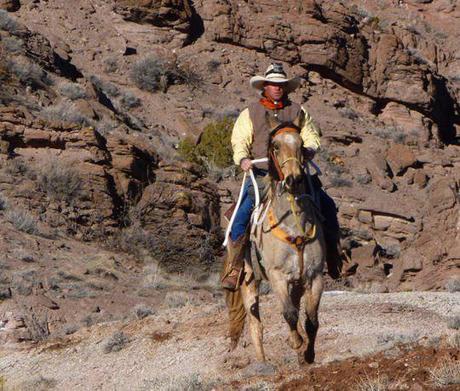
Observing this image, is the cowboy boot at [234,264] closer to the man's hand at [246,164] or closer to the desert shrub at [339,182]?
the man's hand at [246,164]

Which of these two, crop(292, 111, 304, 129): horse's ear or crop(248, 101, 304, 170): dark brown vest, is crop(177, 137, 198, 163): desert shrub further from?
crop(292, 111, 304, 129): horse's ear

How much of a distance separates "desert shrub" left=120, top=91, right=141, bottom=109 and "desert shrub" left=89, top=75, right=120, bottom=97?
33 centimetres

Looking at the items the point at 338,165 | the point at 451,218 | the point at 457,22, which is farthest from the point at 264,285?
the point at 457,22

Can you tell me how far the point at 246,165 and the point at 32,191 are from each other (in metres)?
13.3

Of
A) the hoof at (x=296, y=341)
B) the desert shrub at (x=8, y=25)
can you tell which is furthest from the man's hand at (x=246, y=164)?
the desert shrub at (x=8, y=25)

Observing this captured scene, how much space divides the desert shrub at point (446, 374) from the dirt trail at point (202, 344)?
247 centimetres

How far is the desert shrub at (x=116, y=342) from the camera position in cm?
1323

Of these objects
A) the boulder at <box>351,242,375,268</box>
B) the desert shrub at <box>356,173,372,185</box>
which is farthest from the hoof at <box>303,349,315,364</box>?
the desert shrub at <box>356,173,372,185</box>

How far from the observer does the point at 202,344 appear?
12711 millimetres

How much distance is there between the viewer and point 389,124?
37.8m

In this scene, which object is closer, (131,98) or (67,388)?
(67,388)

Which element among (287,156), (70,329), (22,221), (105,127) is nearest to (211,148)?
(105,127)

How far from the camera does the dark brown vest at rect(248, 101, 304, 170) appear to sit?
10183mm

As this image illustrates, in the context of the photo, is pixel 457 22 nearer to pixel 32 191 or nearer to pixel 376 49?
pixel 376 49
